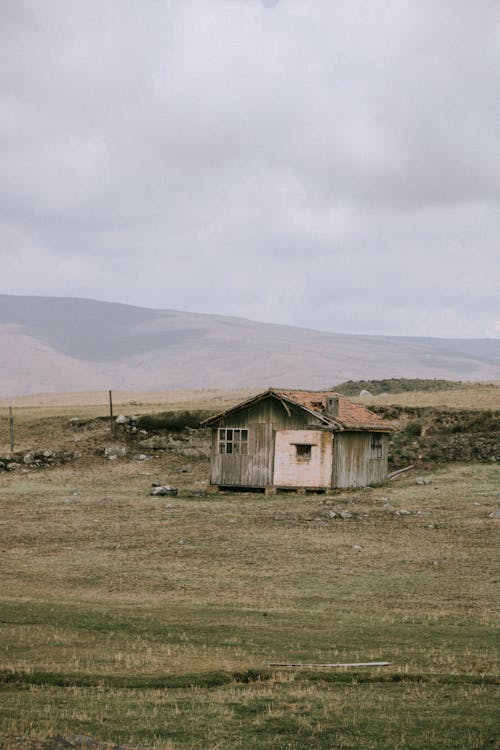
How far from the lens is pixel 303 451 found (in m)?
50.7

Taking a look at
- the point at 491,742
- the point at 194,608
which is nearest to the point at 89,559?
the point at 194,608

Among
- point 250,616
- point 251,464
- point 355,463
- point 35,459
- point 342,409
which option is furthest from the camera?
point 35,459

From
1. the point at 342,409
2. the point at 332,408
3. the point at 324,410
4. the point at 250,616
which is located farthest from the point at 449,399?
the point at 250,616

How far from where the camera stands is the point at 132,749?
995cm

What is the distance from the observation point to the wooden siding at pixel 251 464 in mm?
51062

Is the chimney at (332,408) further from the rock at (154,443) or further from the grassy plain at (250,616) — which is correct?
the rock at (154,443)

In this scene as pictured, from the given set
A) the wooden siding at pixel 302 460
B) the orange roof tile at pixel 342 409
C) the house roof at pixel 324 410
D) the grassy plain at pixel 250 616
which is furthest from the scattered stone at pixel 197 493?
the orange roof tile at pixel 342 409

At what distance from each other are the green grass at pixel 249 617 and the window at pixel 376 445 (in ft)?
14.4

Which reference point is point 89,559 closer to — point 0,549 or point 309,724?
point 0,549

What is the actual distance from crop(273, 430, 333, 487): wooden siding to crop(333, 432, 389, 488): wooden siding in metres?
0.49

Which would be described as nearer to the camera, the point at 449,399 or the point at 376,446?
the point at 376,446

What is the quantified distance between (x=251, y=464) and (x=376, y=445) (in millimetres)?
7159

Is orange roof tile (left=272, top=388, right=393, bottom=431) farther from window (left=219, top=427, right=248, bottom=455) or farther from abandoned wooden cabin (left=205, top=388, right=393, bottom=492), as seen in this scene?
window (left=219, top=427, right=248, bottom=455)

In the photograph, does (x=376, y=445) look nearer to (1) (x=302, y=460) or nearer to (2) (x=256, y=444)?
(1) (x=302, y=460)
